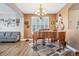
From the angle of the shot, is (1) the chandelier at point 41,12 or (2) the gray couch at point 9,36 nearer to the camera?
(2) the gray couch at point 9,36

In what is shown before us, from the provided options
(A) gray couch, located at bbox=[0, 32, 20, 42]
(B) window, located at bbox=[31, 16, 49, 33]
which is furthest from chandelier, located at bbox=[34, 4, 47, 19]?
(A) gray couch, located at bbox=[0, 32, 20, 42]

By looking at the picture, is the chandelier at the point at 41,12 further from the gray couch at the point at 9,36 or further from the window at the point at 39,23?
the gray couch at the point at 9,36

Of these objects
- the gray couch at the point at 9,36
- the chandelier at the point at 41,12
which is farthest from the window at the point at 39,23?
the gray couch at the point at 9,36

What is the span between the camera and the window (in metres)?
3.18

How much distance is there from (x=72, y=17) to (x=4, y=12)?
66.9 inches

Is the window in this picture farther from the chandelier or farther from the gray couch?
the gray couch

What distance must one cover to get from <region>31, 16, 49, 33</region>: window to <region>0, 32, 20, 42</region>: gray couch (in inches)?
18.0

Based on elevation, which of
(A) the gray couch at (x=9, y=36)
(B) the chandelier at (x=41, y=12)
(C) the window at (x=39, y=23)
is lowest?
(A) the gray couch at (x=9, y=36)

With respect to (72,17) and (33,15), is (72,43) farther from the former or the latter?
(33,15)

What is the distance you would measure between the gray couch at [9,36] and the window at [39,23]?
0.46m

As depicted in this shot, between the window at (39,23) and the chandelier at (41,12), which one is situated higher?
the chandelier at (41,12)

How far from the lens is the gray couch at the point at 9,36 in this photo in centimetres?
303

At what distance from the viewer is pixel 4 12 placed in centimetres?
303

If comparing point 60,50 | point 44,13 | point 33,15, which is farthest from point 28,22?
point 60,50
